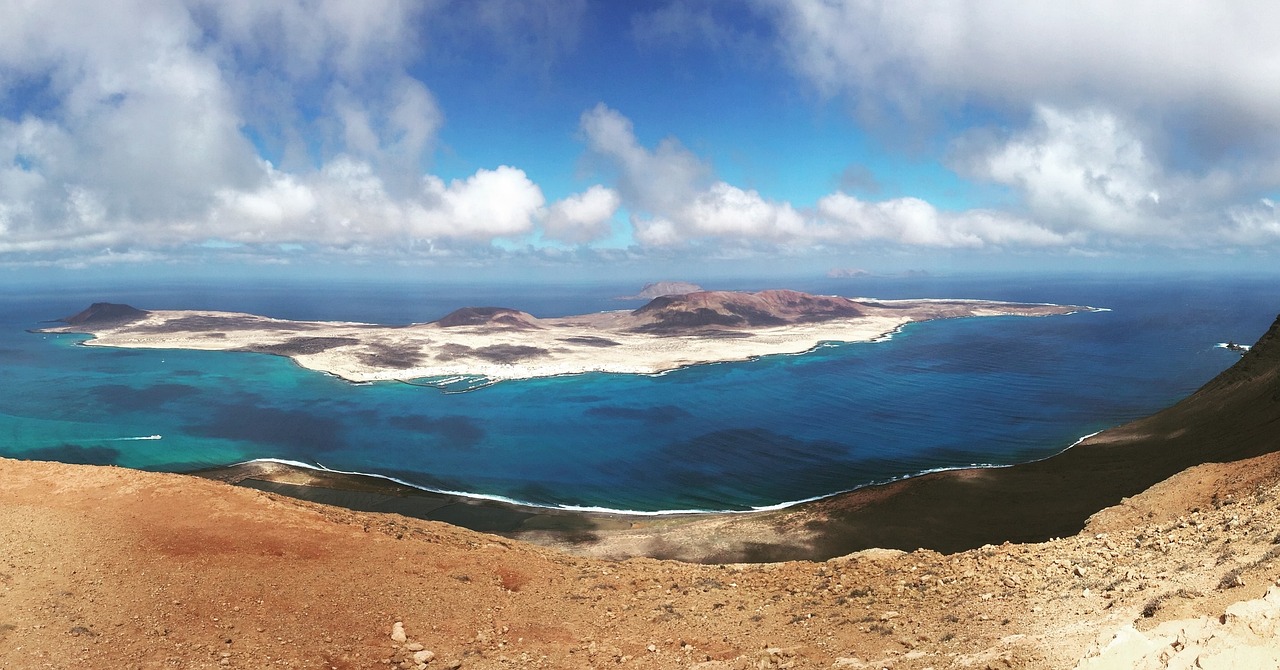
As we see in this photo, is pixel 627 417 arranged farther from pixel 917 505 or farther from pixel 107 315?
pixel 107 315

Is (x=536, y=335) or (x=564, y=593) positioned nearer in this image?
(x=564, y=593)

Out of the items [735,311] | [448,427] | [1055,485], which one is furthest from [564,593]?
[735,311]

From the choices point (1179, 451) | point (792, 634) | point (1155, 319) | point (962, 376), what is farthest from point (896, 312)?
point (792, 634)

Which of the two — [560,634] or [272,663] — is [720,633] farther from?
[272,663]

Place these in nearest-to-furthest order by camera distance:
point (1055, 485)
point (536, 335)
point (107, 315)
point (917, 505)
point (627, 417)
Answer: point (917, 505), point (1055, 485), point (627, 417), point (536, 335), point (107, 315)

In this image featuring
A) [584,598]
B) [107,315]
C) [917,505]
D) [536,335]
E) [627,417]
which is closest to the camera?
[584,598]
